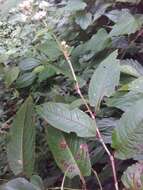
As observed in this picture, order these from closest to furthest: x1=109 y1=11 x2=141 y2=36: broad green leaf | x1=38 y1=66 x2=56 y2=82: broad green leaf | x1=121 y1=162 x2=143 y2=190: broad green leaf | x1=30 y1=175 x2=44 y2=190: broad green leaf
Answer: x1=121 y1=162 x2=143 y2=190: broad green leaf < x1=30 y1=175 x2=44 y2=190: broad green leaf < x1=109 y1=11 x2=141 y2=36: broad green leaf < x1=38 y1=66 x2=56 y2=82: broad green leaf

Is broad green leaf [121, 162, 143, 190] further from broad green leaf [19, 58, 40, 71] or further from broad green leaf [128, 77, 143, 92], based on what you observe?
broad green leaf [19, 58, 40, 71]

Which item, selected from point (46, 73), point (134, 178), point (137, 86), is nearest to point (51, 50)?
point (46, 73)

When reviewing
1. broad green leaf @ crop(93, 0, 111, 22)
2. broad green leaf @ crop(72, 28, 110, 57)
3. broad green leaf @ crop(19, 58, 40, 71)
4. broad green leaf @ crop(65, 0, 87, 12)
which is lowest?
broad green leaf @ crop(19, 58, 40, 71)

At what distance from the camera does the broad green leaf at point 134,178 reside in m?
0.73

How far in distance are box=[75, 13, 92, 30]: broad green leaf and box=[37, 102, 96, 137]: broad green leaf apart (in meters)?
0.51

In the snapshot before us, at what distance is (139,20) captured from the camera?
122cm

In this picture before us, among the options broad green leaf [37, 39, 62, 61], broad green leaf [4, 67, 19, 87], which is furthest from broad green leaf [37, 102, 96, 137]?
broad green leaf [4, 67, 19, 87]

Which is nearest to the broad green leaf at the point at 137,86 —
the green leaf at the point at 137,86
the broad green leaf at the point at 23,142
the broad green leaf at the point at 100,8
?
the green leaf at the point at 137,86

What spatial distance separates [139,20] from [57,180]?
532mm

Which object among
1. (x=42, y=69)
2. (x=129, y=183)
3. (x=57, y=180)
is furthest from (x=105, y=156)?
(x=42, y=69)

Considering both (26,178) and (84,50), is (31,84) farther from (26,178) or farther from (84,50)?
(26,178)

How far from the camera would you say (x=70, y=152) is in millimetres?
875

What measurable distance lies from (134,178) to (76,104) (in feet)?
0.77

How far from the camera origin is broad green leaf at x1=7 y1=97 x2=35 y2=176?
0.91m
